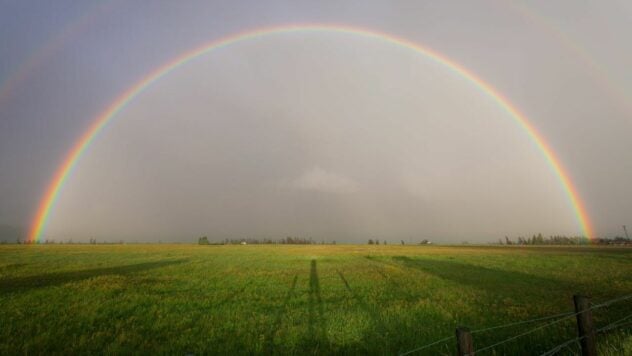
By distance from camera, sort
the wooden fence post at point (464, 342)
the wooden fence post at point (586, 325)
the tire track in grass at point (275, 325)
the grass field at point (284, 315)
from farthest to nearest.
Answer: the grass field at point (284, 315) → the tire track in grass at point (275, 325) → the wooden fence post at point (586, 325) → the wooden fence post at point (464, 342)

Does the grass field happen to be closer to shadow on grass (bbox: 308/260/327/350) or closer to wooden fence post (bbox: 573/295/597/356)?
shadow on grass (bbox: 308/260/327/350)

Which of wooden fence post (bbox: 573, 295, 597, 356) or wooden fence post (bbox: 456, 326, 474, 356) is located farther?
wooden fence post (bbox: 573, 295, 597, 356)

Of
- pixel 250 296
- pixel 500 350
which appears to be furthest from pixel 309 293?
pixel 500 350

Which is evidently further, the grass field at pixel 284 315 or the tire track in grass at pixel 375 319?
the tire track in grass at pixel 375 319

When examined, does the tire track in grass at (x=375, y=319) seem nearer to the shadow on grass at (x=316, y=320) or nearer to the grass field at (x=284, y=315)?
the grass field at (x=284, y=315)

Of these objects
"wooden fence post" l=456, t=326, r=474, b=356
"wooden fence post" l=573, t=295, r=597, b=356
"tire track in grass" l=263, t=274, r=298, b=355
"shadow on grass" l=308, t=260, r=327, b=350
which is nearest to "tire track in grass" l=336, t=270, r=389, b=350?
"shadow on grass" l=308, t=260, r=327, b=350

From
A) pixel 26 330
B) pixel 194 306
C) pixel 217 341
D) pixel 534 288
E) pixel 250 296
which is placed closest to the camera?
pixel 217 341

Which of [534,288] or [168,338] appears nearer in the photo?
[168,338]

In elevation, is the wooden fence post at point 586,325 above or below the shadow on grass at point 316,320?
above

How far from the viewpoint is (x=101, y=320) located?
13633 mm

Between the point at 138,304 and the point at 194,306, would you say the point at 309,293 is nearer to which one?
the point at 194,306

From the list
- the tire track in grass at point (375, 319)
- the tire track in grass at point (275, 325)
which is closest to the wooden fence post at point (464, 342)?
the tire track in grass at point (375, 319)

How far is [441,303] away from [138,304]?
577 inches

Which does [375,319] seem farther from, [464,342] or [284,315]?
[464,342]
